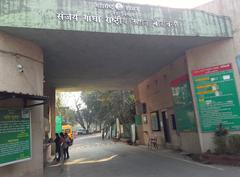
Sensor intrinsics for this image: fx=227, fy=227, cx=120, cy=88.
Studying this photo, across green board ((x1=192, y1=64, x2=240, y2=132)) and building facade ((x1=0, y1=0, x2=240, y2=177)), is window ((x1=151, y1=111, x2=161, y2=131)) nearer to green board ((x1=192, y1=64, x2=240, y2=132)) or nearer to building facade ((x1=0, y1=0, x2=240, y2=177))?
building facade ((x1=0, y1=0, x2=240, y2=177))

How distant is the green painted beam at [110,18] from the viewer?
673 centimetres

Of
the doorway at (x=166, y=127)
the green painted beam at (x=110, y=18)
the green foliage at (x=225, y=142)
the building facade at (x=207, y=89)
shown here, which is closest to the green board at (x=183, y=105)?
the building facade at (x=207, y=89)

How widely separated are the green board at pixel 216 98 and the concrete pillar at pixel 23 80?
644 cm

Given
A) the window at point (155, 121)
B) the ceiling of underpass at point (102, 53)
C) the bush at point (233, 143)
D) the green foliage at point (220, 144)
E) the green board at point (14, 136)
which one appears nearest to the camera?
the green board at point (14, 136)

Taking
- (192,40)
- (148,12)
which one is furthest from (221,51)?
(148,12)

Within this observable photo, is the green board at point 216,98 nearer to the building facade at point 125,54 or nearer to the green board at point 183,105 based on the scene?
the building facade at point 125,54

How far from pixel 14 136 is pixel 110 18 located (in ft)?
15.4

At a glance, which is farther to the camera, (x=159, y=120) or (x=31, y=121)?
(x=159, y=120)

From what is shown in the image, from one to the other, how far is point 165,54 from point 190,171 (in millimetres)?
5361

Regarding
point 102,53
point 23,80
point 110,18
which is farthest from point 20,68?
point 102,53

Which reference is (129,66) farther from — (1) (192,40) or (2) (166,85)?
(1) (192,40)

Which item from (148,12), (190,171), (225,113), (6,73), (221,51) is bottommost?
(190,171)

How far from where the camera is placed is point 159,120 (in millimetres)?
14742

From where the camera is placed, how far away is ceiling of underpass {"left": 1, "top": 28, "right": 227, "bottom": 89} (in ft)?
25.6
